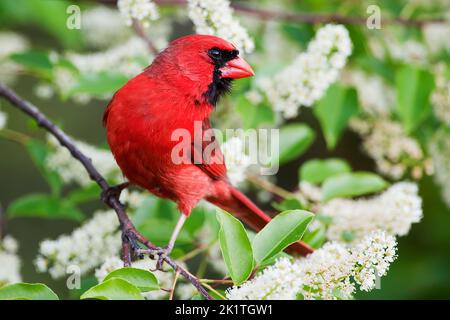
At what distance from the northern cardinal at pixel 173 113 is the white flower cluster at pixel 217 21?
7 centimetres

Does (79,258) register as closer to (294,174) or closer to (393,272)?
(393,272)

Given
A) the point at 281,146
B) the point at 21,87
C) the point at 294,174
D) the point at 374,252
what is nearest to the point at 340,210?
the point at 281,146

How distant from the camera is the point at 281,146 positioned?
10.8 ft

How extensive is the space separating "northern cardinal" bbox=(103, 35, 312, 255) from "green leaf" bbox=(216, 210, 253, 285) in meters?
0.54

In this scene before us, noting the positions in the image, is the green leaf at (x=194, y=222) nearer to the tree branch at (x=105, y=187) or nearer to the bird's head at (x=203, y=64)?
the tree branch at (x=105, y=187)

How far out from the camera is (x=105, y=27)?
14.4ft

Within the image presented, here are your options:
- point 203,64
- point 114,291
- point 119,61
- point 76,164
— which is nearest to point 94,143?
point 119,61

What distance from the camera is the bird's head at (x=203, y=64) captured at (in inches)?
107

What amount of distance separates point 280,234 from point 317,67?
1067 mm

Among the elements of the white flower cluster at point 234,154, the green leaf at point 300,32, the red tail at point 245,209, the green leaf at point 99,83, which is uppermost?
the green leaf at point 300,32

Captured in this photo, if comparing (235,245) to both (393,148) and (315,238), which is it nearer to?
(315,238)

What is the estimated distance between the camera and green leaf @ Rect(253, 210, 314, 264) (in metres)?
2.04

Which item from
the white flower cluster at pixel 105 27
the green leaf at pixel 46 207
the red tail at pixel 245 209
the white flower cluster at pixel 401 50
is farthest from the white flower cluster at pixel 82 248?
the white flower cluster at pixel 105 27

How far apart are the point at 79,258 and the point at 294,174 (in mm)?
3409
